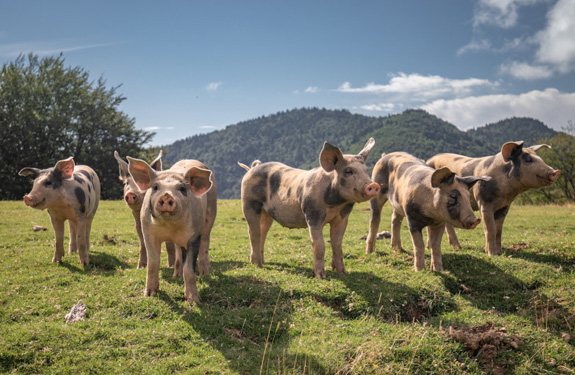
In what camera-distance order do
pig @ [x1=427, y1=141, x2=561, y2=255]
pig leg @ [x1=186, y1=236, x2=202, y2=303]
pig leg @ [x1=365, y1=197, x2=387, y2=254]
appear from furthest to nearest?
pig leg @ [x1=365, y1=197, x2=387, y2=254]
pig @ [x1=427, y1=141, x2=561, y2=255]
pig leg @ [x1=186, y1=236, x2=202, y2=303]

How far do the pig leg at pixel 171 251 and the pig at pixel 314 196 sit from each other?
6.11ft

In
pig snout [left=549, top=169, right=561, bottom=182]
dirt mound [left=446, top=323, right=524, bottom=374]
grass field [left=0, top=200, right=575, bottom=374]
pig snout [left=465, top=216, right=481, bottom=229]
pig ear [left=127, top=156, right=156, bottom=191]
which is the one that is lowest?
dirt mound [left=446, top=323, right=524, bottom=374]

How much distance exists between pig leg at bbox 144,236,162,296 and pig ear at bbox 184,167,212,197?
44.9 inches

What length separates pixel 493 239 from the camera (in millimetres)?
10625

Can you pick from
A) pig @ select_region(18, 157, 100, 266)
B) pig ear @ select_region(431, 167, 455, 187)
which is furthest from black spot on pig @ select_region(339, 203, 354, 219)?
pig @ select_region(18, 157, 100, 266)

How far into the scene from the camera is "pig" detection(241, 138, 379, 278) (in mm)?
8227

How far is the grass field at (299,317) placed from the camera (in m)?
5.81

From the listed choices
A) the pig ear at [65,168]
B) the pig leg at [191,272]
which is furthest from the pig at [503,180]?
the pig ear at [65,168]

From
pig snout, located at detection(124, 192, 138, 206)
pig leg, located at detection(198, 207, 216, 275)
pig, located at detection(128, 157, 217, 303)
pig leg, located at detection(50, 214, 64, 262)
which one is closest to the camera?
pig, located at detection(128, 157, 217, 303)

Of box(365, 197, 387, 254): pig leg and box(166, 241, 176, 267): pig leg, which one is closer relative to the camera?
box(166, 241, 176, 267): pig leg

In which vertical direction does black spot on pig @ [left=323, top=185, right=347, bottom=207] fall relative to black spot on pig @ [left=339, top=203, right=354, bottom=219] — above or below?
above

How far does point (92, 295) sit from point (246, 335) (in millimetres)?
3132

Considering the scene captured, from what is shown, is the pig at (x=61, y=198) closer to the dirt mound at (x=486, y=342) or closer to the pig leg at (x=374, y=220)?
the pig leg at (x=374, y=220)

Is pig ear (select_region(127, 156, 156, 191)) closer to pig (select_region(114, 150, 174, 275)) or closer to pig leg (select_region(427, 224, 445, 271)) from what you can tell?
pig (select_region(114, 150, 174, 275))
